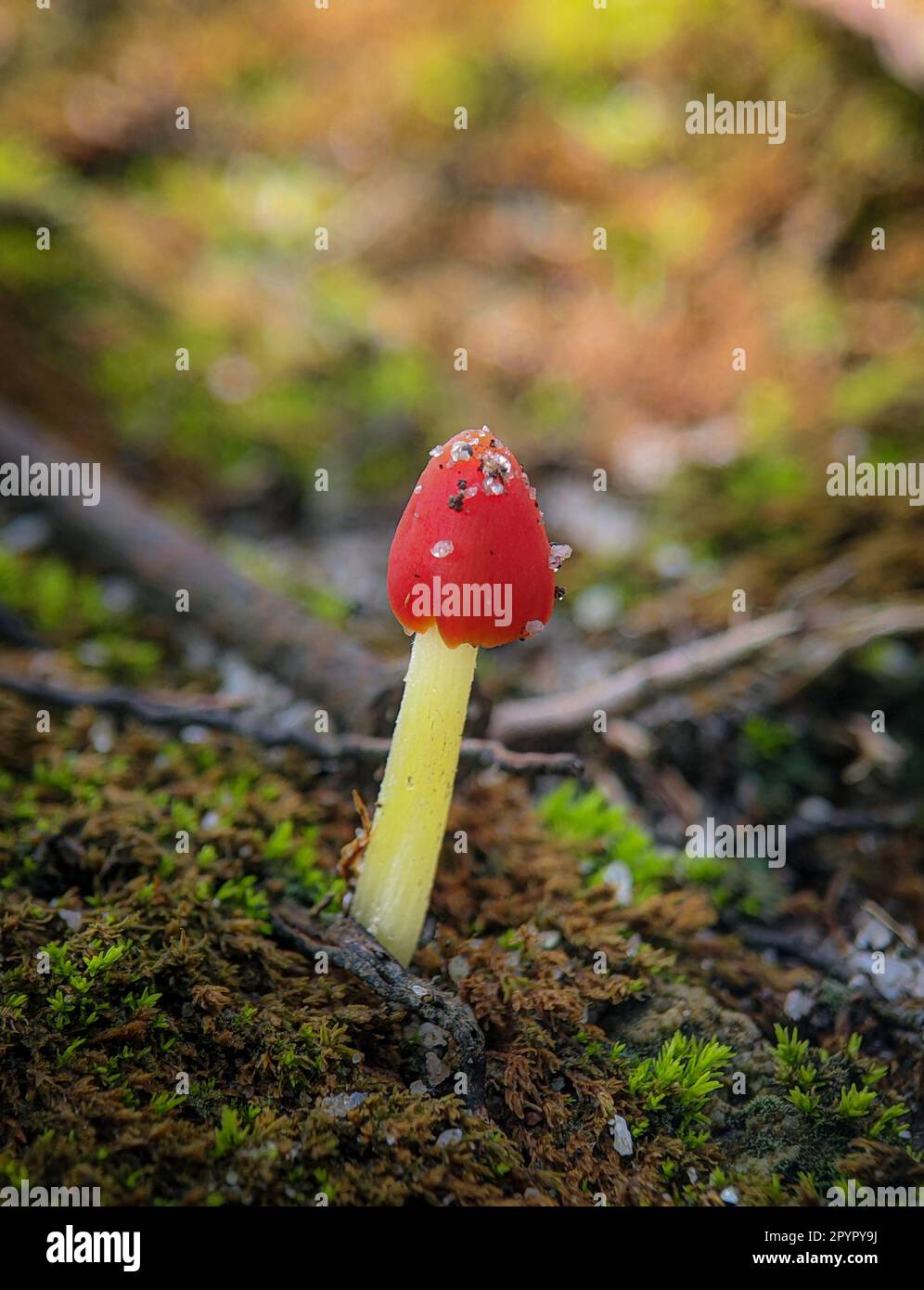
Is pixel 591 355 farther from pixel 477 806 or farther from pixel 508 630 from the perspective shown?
pixel 508 630

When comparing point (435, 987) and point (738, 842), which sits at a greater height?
point (738, 842)

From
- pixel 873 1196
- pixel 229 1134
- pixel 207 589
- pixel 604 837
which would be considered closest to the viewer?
pixel 229 1134

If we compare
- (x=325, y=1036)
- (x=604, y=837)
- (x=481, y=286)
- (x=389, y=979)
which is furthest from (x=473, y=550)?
(x=481, y=286)

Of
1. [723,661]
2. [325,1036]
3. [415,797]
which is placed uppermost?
[723,661]

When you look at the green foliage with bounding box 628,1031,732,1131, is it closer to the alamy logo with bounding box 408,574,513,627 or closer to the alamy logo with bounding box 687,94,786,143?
the alamy logo with bounding box 408,574,513,627

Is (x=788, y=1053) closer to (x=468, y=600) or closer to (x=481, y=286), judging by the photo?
(x=468, y=600)
